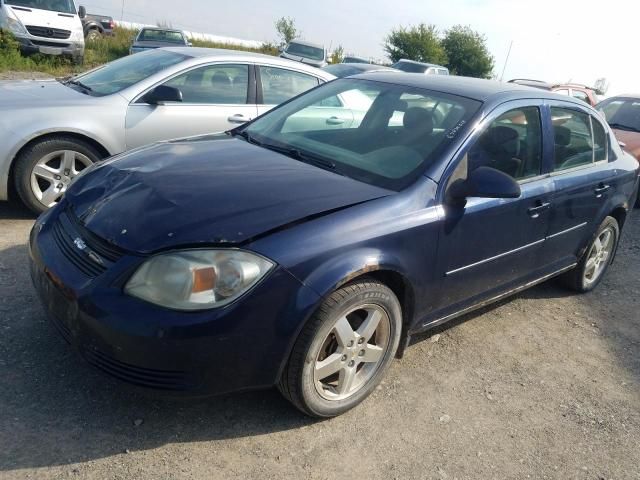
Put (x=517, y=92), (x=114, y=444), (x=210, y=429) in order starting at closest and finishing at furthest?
1. (x=114, y=444)
2. (x=210, y=429)
3. (x=517, y=92)

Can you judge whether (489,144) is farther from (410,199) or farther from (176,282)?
(176,282)

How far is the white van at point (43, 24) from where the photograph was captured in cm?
1388

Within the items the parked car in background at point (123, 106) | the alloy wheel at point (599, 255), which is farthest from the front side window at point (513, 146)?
the alloy wheel at point (599, 255)

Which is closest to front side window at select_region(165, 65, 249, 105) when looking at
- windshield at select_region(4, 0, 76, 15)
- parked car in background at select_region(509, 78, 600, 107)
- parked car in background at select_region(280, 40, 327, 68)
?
parked car in background at select_region(509, 78, 600, 107)

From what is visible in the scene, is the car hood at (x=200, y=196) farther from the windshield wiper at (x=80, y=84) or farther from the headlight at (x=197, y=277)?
the windshield wiper at (x=80, y=84)

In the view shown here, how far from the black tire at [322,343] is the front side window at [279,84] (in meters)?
3.47

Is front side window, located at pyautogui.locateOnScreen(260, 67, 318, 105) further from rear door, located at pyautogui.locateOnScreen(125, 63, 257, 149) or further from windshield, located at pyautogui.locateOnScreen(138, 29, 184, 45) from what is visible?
windshield, located at pyautogui.locateOnScreen(138, 29, 184, 45)

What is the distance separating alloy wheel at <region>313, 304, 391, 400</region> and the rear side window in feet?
5.87

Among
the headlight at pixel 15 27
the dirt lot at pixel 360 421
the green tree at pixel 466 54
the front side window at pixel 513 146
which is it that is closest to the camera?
the dirt lot at pixel 360 421

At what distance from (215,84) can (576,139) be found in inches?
127

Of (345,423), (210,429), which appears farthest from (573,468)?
(210,429)

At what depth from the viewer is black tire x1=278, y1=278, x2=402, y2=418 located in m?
2.48

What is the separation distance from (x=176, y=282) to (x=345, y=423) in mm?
1123

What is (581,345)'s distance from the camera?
3.97m
